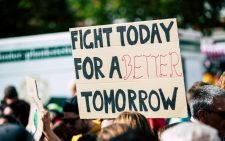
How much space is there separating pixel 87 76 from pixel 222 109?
3.72 feet

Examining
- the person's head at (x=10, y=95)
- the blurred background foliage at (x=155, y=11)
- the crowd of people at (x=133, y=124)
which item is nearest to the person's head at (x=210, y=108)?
the crowd of people at (x=133, y=124)

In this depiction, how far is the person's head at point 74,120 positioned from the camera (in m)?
6.31

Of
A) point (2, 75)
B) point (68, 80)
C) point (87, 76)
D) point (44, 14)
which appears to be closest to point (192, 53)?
point (68, 80)

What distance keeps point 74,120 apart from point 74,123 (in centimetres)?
3

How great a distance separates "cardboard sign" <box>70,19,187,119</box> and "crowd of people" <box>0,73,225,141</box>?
0.13 metres

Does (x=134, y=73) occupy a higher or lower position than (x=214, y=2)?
lower

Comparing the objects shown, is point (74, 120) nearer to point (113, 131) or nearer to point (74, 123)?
point (74, 123)

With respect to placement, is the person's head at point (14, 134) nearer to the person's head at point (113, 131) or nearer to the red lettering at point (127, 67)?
A: the person's head at point (113, 131)

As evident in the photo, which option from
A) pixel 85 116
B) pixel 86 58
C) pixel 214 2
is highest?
pixel 214 2

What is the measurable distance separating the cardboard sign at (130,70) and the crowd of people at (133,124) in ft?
0.43

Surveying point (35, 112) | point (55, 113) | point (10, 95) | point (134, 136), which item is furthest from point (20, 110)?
point (134, 136)

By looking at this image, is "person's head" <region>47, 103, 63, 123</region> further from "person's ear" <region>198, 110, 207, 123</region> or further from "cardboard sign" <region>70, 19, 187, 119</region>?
"person's ear" <region>198, 110, 207, 123</region>

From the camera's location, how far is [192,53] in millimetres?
14117

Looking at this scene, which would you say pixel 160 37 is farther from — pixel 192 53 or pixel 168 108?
pixel 192 53
